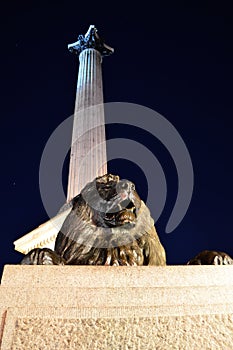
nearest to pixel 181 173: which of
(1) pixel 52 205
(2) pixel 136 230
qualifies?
(1) pixel 52 205

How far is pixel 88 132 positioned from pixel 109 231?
11469mm

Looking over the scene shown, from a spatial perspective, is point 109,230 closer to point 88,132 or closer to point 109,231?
point 109,231

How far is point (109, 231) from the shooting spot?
12.2ft

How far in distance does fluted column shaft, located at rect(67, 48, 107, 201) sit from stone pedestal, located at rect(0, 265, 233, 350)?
9.89m

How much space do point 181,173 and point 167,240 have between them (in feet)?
18.7

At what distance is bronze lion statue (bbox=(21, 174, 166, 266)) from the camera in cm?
357

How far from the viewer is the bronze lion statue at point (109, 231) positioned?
A: 357 centimetres

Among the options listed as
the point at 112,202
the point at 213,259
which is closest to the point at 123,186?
the point at 112,202

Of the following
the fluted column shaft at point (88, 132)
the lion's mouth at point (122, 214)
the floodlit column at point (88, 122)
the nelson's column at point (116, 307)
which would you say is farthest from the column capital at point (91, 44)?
the nelson's column at point (116, 307)

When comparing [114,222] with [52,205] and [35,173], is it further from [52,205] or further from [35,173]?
[35,173]

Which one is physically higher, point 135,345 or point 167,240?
point 167,240

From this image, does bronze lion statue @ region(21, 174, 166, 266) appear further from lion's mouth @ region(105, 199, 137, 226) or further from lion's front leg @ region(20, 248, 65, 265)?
lion's front leg @ region(20, 248, 65, 265)

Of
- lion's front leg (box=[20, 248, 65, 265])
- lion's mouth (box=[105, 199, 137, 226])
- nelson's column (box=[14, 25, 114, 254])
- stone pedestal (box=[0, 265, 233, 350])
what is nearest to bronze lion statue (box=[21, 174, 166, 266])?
lion's mouth (box=[105, 199, 137, 226])

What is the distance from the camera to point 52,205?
15.2 m
